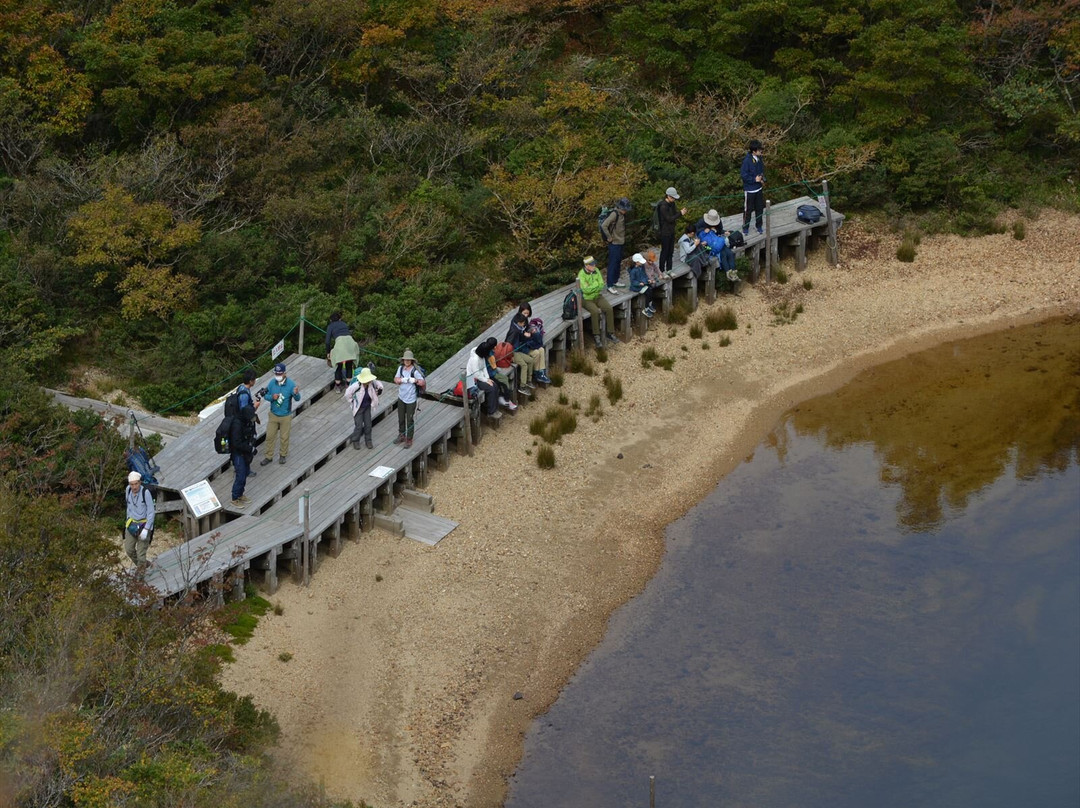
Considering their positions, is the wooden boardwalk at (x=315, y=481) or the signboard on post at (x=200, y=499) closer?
the wooden boardwalk at (x=315, y=481)

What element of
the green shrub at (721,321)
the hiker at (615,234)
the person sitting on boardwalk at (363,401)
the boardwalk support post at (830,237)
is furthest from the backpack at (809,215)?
the person sitting on boardwalk at (363,401)

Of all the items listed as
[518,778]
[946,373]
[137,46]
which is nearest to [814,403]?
[946,373]

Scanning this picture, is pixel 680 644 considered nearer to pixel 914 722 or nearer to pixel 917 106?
pixel 914 722

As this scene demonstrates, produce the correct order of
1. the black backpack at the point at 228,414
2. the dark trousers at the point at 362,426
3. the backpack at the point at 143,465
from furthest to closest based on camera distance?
1. the dark trousers at the point at 362,426
2. the black backpack at the point at 228,414
3. the backpack at the point at 143,465

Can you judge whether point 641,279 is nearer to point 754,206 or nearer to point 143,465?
point 754,206

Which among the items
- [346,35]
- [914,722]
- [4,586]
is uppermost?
[346,35]

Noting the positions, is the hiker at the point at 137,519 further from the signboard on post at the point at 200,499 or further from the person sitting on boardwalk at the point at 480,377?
the person sitting on boardwalk at the point at 480,377
